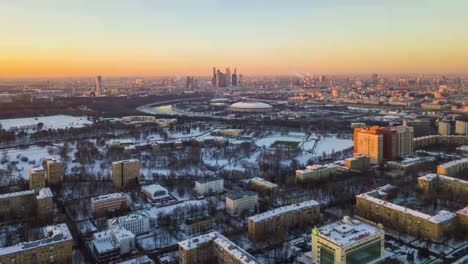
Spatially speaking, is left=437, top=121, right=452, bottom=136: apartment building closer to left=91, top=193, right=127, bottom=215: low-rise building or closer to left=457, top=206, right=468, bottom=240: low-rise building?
left=457, top=206, right=468, bottom=240: low-rise building

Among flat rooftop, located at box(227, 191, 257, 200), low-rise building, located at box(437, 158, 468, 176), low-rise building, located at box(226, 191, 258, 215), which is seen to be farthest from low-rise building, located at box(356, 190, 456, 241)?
low-rise building, located at box(437, 158, 468, 176)

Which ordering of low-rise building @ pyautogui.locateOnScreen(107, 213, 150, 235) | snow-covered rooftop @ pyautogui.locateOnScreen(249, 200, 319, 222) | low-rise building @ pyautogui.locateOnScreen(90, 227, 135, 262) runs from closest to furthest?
low-rise building @ pyautogui.locateOnScreen(90, 227, 135, 262) < snow-covered rooftop @ pyautogui.locateOnScreen(249, 200, 319, 222) < low-rise building @ pyautogui.locateOnScreen(107, 213, 150, 235)

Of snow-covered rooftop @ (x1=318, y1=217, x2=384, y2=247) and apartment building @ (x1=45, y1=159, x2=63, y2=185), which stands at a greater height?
apartment building @ (x1=45, y1=159, x2=63, y2=185)

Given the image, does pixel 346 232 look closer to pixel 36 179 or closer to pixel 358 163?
pixel 358 163

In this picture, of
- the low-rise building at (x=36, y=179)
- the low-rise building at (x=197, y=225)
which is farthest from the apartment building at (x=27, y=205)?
the low-rise building at (x=197, y=225)

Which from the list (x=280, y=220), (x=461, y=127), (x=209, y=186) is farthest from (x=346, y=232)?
(x=461, y=127)

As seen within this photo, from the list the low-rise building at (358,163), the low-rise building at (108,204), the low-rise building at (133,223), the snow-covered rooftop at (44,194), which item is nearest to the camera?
the low-rise building at (133,223)

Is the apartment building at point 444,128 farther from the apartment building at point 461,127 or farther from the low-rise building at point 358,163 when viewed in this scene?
the low-rise building at point 358,163
